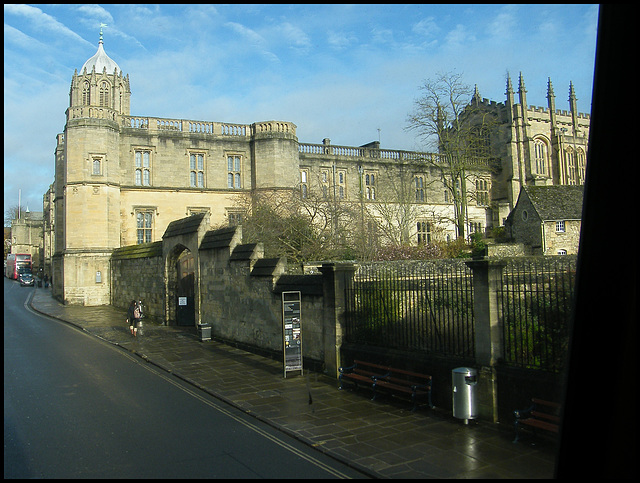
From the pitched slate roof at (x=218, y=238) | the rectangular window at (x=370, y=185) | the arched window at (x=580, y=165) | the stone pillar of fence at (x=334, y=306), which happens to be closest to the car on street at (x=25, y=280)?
the rectangular window at (x=370, y=185)

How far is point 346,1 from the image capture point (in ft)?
10.8

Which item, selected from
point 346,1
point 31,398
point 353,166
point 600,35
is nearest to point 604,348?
point 600,35

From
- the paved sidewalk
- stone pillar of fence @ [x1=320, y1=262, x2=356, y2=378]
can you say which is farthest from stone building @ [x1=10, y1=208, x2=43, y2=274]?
stone pillar of fence @ [x1=320, y1=262, x2=356, y2=378]

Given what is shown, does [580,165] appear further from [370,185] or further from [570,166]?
[370,185]

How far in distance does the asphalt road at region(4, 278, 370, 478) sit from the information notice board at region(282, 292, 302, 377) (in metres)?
2.32

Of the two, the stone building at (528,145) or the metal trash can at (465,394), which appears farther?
the stone building at (528,145)

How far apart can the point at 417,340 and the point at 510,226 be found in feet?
100

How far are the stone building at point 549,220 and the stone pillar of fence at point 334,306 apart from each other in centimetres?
2457

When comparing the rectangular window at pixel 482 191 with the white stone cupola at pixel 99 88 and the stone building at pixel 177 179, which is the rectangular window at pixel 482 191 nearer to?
the stone building at pixel 177 179

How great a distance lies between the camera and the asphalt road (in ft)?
20.4

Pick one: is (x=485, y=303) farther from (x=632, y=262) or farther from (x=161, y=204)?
(x=161, y=204)

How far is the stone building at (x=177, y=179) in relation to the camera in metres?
31.9

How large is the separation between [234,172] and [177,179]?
167 inches

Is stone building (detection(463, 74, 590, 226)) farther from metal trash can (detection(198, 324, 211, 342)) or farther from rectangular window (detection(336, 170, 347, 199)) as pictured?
metal trash can (detection(198, 324, 211, 342))
